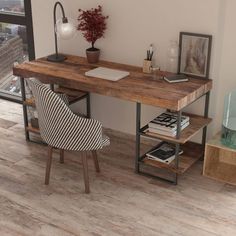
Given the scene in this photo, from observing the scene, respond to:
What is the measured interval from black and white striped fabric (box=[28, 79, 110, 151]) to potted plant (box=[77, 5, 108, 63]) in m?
0.84

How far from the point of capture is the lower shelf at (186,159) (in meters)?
3.28

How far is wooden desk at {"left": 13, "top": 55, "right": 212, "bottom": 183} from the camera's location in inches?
120

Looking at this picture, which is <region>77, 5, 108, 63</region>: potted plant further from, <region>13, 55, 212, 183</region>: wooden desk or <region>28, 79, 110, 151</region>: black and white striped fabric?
<region>28, 79, 110, 151</region>: black and white striped fabric

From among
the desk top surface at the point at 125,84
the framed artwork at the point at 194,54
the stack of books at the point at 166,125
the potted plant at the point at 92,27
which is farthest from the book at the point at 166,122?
the potted plant at the point at 92,27

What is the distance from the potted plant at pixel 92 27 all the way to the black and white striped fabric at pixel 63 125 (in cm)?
84

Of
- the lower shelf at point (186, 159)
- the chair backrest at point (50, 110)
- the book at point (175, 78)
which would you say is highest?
the book at point (175, 78)

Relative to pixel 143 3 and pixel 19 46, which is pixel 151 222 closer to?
pixel 143 3

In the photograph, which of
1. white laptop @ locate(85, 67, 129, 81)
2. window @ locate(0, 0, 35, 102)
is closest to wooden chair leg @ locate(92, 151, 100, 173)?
white laptop @ locate(85, 67, 129, 81)

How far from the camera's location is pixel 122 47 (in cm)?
377

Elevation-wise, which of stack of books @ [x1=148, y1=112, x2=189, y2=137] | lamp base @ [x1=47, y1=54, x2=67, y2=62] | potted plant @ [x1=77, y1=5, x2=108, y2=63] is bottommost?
stack of books @ [x1=148, y1=112, x2=189, y2=137]

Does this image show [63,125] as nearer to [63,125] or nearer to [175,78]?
[63,125]

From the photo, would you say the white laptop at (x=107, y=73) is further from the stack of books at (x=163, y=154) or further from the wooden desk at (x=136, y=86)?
the stack of books at (x=163, y=154)

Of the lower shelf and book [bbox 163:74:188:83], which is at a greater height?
book [bbox 163:74:188:83]

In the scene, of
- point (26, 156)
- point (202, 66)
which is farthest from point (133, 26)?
point (26, 156)
